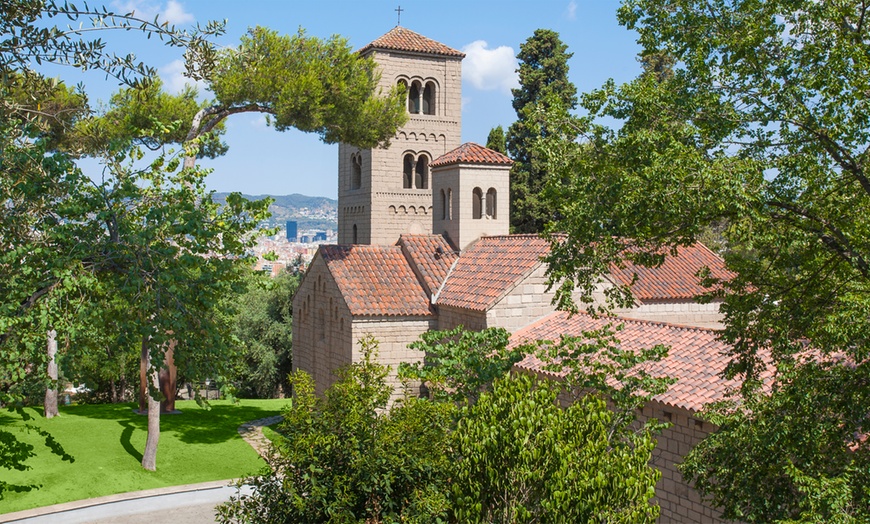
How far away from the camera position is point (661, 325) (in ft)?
57.6

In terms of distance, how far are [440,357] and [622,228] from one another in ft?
12.9

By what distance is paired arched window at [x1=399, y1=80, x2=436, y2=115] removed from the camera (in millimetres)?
35969

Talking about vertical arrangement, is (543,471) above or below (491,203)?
below

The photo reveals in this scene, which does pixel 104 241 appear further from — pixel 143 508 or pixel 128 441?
pixel 128 441

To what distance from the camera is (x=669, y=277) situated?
23422 mm

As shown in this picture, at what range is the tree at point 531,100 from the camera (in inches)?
1518

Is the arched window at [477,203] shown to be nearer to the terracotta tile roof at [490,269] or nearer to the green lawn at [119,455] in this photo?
the terracotta tile roof at [490,269]

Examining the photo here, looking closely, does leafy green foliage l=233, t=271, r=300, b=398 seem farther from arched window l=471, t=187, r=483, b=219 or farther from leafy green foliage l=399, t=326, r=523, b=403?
leafy green foliage l=399, t=326, r=523, b=403

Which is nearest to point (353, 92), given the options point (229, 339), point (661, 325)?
point (661, 325)

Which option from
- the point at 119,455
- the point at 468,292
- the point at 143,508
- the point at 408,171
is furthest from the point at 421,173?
the point at 143,508

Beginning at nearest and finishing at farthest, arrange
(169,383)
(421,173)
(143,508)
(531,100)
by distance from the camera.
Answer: (143,508)
(169,383)
(421,173)
(531,100)

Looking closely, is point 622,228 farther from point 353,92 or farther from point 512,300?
point 353,92

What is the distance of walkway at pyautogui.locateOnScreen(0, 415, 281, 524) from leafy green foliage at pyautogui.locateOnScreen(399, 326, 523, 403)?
21.7 feet

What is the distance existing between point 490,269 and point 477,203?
3978 mm
